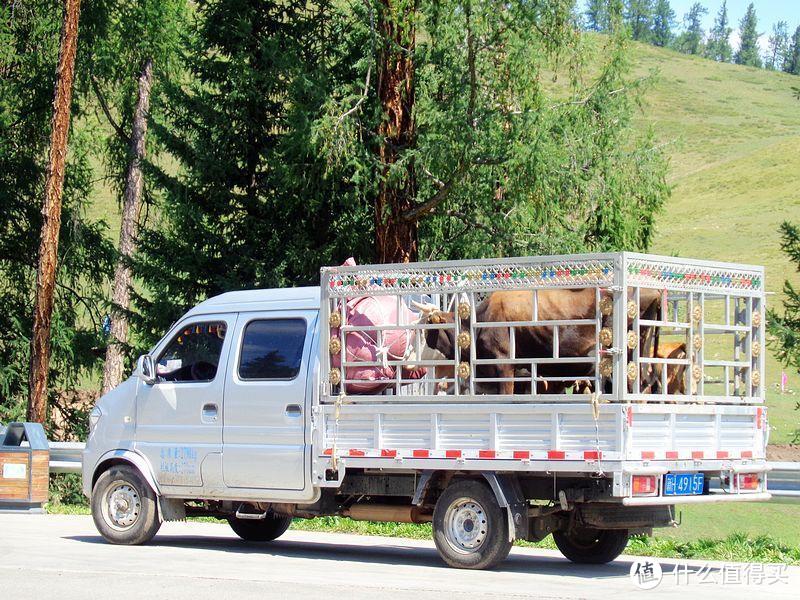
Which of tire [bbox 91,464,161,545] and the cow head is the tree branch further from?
the cow head

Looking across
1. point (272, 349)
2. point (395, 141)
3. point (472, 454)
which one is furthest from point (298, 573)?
point (395, 141)

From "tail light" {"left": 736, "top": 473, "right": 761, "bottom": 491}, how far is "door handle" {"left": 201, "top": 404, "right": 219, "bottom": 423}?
16.1 ft

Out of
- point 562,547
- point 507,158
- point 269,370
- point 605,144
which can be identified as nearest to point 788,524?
point 605,144

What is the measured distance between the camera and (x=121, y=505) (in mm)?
13219

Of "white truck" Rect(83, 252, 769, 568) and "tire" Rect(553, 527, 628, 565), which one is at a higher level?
"white truck" Rect(83, 252, 769, 568)

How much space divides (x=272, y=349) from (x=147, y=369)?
139 cm

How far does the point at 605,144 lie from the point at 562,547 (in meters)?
8.74

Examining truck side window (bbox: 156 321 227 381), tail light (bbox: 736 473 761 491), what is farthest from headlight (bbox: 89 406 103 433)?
tail light (bbox: 736 473 761 491)

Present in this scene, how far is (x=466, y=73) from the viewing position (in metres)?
18.3

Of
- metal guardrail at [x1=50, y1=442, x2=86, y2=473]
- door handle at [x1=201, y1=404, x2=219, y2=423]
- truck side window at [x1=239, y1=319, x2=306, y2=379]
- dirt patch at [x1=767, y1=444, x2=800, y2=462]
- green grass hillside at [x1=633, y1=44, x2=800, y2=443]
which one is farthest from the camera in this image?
green grass hillside at [x1=633, y1=44, x2=800, y2=443]

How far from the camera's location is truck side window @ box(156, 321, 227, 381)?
13.0 metres

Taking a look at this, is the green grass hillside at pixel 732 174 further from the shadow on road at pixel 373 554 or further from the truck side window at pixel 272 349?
the truck side window at pixel 272 349

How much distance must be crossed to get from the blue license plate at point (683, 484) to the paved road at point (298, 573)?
2.43ft

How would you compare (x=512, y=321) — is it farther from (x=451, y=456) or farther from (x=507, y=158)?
(x=507, y=158)
